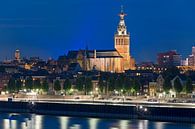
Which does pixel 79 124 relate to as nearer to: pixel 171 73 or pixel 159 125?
pixel 159 125

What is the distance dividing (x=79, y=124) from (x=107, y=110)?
31.2 feet

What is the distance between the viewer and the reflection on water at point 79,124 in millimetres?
55287

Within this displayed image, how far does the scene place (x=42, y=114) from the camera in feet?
236

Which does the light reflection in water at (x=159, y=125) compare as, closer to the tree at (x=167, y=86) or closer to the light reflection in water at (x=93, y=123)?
the light reflection in water at (x=93, y=123)

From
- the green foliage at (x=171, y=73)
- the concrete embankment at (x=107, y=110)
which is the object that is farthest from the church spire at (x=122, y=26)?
the concrete embankment at (x=107, y=110)

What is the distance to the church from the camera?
143 meters

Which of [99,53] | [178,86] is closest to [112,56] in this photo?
[99,53]

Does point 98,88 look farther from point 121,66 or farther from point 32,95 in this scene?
point 121,66

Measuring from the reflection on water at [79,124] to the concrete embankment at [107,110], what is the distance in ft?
6.72

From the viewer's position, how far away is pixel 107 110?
221 ft

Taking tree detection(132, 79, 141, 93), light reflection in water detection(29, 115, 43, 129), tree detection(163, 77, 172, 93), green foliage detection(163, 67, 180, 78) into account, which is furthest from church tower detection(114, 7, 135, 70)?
light reflection in water detection(29, 115, 43, 129)

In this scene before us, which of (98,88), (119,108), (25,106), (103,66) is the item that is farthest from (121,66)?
(119,108)

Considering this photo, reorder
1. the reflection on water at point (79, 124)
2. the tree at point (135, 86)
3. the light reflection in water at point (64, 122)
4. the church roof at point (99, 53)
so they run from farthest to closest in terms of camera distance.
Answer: the church roof at point (99, 53)
the tree at point (135, 86)
the light reflection in water at point (64, 122)
the reflection on water at point (79, 124)

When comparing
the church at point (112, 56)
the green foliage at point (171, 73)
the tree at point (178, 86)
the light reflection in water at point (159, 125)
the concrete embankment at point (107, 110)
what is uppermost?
the church at point (112, 56)
